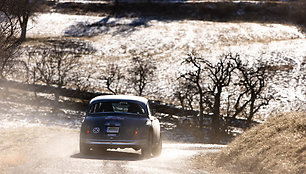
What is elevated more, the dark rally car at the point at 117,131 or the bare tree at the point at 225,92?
the dark rally car at the point at 117,131

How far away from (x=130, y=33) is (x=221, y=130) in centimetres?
3967

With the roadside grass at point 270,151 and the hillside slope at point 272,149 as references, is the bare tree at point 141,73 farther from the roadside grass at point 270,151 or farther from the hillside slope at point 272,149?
the hillside slope at point 272,149

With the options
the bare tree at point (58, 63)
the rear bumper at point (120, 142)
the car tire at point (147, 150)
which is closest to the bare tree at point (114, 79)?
the bare tree at point (58, 63)

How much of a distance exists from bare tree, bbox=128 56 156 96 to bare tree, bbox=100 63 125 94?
1407 millimetres

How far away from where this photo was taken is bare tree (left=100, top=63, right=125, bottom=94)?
5928cm

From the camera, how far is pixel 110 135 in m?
15.7

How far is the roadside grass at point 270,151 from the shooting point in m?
12.1

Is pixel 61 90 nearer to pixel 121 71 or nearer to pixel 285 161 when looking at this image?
pixel 121 71

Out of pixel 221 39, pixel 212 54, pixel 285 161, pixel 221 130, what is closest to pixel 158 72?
pixel 212 54

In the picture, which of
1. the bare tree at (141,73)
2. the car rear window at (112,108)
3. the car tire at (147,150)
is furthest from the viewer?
the bare tree at (141,73)

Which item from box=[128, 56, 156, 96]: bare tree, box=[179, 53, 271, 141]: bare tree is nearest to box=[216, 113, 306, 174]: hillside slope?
box=[179, 53, 271, 141]: bare tree

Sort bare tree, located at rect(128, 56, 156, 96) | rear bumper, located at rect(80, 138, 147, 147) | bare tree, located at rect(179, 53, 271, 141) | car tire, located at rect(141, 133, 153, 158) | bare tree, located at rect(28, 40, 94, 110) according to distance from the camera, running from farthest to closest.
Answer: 1. bare tree, located at rect(28, 40, 94, 110)
2. bare tree, located at rect(128, 56, 156, 96)
3. bare tree, located at rect(179, 53, 271, 141)
4. car tire, located at rect(141, 133, 153, 158)
5. rear bumper, located at rect(80, 138, 147, 147)

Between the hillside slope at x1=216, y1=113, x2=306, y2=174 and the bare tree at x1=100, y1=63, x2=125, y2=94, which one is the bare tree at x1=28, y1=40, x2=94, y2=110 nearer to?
the bare tree at x1=100, y1=63, x2=125, y2=94

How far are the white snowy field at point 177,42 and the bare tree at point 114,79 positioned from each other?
133cm
